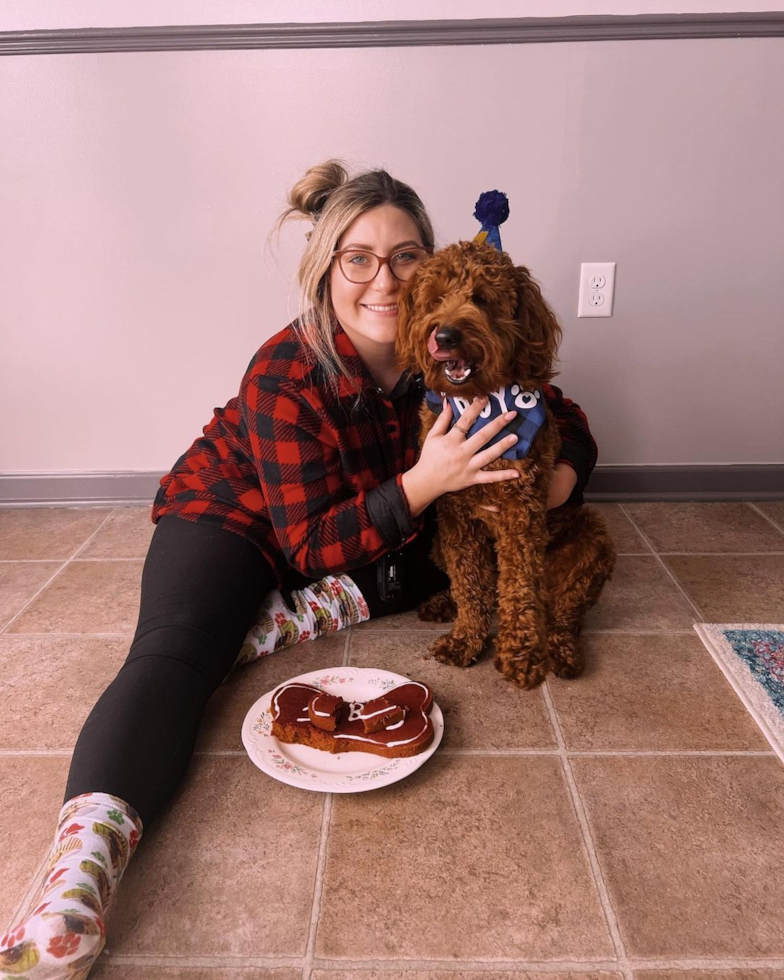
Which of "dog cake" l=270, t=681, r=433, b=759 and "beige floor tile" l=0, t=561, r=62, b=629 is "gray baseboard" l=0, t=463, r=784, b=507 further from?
"dog cake" l=270, t=681, r=433, b=759

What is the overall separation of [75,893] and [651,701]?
110cm

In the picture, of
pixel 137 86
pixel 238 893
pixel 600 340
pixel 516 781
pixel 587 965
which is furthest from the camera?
pixel 600 340

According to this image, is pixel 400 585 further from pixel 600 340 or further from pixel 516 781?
pixel 600 340

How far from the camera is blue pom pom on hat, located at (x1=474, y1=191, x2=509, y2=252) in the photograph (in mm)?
1331

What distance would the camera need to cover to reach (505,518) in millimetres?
1483

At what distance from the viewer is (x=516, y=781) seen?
1.35m

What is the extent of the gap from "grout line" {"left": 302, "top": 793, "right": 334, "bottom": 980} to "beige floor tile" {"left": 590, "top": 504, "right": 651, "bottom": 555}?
46.3 inches

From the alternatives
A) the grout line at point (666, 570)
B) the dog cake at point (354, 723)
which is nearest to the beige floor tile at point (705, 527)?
the grout line at point (666, 570)

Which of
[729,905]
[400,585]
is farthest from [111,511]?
[729,905]

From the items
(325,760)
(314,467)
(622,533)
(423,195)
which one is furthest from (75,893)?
(423,195)

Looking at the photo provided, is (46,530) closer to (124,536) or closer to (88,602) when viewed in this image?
(124,536)

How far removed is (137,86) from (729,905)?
2.40 meters

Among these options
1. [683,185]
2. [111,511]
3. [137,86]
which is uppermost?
[137,86]

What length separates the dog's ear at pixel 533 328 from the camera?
1339 millimetres
